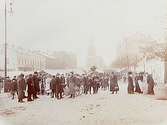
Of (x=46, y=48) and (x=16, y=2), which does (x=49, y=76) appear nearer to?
(x=46, y=48)

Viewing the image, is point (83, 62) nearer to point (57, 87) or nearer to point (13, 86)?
point (57, 87)

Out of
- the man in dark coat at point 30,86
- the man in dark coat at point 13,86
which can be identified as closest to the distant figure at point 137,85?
the man in dark coat at point 30,86

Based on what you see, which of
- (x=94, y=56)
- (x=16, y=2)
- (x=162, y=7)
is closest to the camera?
(x=162, y=7)

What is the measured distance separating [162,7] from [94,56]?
405 millimetres

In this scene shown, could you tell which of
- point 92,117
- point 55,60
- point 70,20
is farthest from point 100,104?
point 70,20

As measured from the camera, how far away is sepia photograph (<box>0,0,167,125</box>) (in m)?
1.85

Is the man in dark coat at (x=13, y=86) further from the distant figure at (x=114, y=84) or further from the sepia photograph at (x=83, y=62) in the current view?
the distant figure at (x=114, y=84)

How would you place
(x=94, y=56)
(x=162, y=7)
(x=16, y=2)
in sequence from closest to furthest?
(x=162, y=7)
(x=94, y=56)
(x=16, y=2)

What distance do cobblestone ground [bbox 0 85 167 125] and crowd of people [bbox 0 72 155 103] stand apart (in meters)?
0.03

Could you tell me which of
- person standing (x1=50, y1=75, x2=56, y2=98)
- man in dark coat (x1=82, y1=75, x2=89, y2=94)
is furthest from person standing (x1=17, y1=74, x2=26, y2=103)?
man in dark coat (x1=82, y1=75, x2=89, y2=94)

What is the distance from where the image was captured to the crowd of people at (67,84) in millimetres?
1887

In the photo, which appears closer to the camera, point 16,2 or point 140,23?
point 140,23

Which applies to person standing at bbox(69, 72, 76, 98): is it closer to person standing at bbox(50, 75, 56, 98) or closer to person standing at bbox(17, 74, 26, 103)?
person standing at bbox(50, 75, 56, 98)

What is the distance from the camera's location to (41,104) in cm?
202
